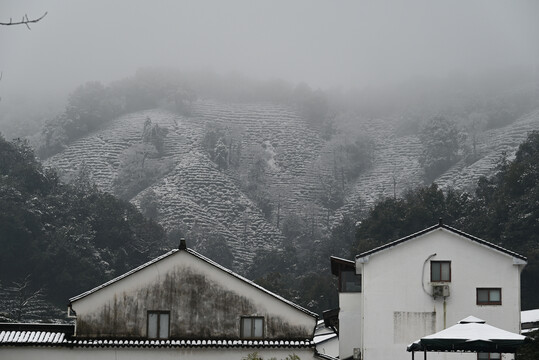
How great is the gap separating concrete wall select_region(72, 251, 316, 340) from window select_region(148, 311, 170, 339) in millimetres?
153

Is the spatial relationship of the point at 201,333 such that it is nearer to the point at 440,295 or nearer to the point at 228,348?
the point at 228,348

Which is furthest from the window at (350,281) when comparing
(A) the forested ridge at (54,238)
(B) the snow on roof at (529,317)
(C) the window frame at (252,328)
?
(A) the forested ridge at (54,238)

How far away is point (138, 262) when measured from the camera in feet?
333

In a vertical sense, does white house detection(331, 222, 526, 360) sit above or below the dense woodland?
below

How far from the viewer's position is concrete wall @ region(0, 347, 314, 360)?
34000 millimetres

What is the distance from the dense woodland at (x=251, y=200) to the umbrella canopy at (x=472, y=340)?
50.1 meters

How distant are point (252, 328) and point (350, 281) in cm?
888

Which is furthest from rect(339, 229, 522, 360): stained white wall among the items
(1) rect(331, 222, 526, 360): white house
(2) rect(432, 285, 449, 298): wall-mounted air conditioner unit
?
(2) rect(432, 285, 449, 298): wall-mounted air conditioner unit

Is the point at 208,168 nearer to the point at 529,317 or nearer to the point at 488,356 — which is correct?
the point at 529,317

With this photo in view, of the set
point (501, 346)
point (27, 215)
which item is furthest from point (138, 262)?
point (501, 346)

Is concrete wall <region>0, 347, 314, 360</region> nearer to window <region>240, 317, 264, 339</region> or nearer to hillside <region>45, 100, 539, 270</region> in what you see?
window <region>240, 317, 264, 339</region>

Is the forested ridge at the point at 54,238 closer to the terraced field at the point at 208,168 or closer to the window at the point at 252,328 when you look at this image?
the terraced field at the point at 208,168

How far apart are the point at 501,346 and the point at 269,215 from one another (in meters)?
124

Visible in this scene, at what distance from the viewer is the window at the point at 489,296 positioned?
3944 centimetres
